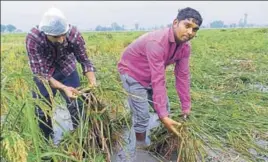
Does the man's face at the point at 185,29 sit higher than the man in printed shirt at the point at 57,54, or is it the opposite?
the man's face at the point at 185,29

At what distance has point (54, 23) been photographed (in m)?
2.61

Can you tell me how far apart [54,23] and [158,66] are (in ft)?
2.71

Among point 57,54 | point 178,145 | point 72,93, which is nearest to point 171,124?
point 178,145

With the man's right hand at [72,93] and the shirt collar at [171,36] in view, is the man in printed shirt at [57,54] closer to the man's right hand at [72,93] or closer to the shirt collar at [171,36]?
the man's right hand at [72,93]

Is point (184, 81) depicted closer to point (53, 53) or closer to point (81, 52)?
point (81, 52)

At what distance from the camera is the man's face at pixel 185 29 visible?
256cm

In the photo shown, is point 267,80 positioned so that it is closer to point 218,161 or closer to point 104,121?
point 218,161

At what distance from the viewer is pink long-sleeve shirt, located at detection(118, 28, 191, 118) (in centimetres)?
270

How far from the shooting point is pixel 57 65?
313 cm

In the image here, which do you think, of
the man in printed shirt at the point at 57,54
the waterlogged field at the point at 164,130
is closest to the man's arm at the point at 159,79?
the waterlogged field at the point at 164,130

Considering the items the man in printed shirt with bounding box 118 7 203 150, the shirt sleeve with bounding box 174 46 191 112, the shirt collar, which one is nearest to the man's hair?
the man in printed shirt with bounding box 118 7 203 150

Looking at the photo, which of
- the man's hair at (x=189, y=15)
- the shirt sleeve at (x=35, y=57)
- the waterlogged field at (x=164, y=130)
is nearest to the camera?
the waterlogged field at (x=164, y=130)

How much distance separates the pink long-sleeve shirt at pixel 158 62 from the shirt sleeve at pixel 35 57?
0.69 m

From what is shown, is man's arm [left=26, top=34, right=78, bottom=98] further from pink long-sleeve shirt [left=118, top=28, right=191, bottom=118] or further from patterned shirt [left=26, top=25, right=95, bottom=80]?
pink long-sleeve shirt [left=118, top=28, right=191, bottom=118]
